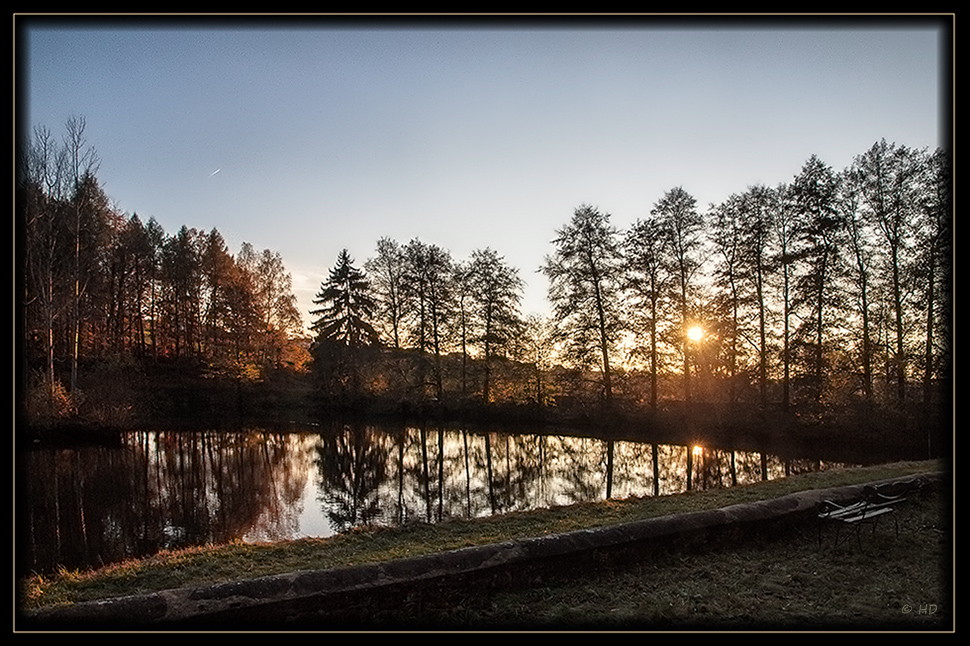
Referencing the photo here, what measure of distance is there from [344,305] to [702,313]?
2544 cm

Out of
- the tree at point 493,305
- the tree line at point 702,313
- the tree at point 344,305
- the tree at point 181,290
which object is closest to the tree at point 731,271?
the tree line at point 702,313

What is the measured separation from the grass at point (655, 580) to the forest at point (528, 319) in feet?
34.5

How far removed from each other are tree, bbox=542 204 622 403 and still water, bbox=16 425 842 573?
5589 millimetres

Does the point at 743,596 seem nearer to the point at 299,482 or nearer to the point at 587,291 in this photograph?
the point at 299,482

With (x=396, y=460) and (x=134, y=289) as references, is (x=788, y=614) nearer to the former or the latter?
(x=396, y=460)

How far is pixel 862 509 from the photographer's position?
629 centimetres

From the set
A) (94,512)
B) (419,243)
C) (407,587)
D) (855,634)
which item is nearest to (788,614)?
(855,634)

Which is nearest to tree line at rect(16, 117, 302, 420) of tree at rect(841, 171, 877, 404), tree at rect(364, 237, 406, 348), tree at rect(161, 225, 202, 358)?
tree at rect(161, 225, 202, 358)

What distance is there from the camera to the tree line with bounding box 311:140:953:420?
754 inches

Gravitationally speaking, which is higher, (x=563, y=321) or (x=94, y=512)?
(x=563, y=321)

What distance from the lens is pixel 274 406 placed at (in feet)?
108

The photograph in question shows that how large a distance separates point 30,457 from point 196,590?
17.1 meters

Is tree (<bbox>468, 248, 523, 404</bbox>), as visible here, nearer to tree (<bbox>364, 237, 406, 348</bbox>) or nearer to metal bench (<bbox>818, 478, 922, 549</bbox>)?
tree (<bbox>364, 237, 406, 348</bbox>)

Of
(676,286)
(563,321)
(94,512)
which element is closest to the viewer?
(94,512)
